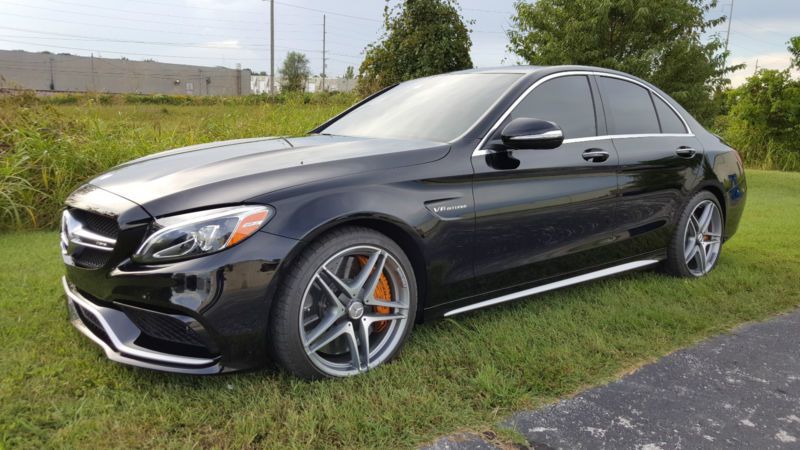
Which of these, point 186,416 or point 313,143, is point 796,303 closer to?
point 313,143

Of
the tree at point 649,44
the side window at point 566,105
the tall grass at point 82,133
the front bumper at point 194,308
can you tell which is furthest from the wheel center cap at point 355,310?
the tree at point 649,44

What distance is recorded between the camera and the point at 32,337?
3.11 m

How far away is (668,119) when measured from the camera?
4363mm

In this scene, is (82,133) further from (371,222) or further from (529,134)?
(529,134)

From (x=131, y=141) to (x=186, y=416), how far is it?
205 inches

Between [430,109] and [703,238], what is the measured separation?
2403 millimetres

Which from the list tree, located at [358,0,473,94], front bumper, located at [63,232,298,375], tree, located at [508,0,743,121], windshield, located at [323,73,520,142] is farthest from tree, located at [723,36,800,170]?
front bumper, located at [63,232,298,375]

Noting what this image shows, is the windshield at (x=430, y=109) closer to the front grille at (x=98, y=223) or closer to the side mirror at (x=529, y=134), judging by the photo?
the side mirror at (x=529, y=134)

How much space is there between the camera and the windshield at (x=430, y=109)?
11.0 feet

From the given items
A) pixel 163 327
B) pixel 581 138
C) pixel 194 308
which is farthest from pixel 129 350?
pixel 581 138

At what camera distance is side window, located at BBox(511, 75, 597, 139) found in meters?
3.51

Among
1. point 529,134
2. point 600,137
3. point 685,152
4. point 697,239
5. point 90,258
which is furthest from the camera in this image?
point 697,239

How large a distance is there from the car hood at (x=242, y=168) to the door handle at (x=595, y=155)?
1.03 m

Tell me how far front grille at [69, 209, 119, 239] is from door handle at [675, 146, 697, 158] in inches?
140
